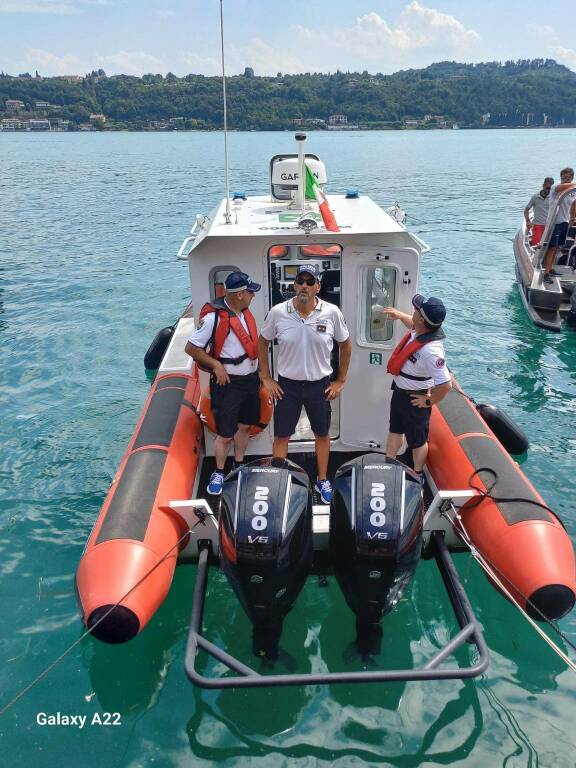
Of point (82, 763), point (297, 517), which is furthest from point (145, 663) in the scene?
point (297, 517)

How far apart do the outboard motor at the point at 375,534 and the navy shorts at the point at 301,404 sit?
0.96m

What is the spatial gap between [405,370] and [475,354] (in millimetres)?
5899

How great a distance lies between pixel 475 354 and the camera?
9.90 meters

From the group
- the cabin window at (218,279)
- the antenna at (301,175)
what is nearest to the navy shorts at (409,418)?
the cabin window at (218,279)

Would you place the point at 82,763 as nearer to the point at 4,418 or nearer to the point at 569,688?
the point at 569,688

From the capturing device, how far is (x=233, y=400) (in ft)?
15.0

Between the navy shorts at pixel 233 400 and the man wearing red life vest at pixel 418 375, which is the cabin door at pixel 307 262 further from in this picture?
the man wearing red life vest at pixel 418 375

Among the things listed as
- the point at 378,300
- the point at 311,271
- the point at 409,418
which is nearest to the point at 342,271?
the point at 378,300

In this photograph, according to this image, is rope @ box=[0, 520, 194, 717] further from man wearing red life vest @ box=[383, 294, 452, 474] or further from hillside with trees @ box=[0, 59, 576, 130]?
hillside with trees @ box=[0, 59, 576, 130]

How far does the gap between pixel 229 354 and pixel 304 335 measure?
610mm

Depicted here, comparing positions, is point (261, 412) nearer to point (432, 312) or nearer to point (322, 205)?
point (432, 312)

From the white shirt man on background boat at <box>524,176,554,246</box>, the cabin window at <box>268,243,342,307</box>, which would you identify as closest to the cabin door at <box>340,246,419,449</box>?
the cabin window at <box>268,243,342,307</box>

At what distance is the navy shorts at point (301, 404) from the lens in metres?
4.37

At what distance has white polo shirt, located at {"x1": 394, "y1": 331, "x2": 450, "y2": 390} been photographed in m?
4.26
